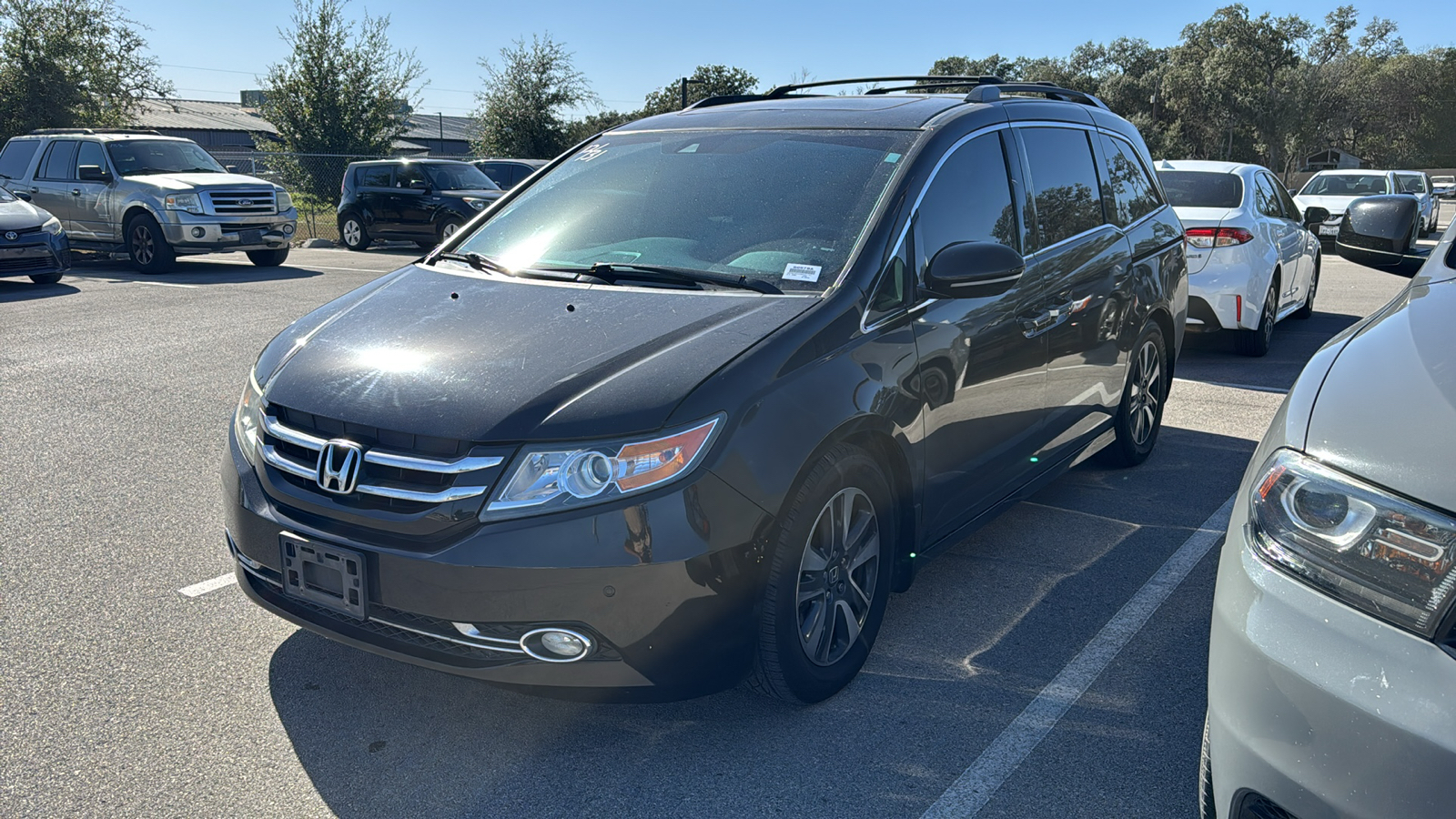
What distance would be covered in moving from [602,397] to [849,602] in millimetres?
1074

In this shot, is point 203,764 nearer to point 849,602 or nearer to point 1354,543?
point 849,602

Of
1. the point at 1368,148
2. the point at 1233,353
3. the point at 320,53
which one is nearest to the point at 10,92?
the point at 320,53

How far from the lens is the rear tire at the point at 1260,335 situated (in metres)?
9.16

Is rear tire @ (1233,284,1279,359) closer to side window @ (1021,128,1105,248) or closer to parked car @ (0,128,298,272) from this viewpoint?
side window @ (1021,128,1105,248)

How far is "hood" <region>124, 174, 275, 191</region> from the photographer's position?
1534cm

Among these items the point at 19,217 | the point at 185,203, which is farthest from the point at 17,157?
the point at 19,217

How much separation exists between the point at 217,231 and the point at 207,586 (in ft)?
41.1

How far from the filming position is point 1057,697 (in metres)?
3.41

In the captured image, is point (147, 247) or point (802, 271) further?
point (147, 247)

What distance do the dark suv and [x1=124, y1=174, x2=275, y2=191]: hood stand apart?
41.1ft

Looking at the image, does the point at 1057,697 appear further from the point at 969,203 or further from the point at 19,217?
the point at 19,217

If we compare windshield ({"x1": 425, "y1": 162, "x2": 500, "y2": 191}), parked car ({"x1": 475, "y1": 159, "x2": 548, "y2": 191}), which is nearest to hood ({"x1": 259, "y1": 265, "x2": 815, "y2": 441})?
windshield ({"x1": 425, "y1": 162, "x2": 500, "y2": 191})

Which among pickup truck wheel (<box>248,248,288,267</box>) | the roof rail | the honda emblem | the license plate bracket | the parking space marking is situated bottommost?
pickup truck wheel (<box>248,248,288,267</box>)

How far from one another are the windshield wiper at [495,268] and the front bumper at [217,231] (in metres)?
12.5
